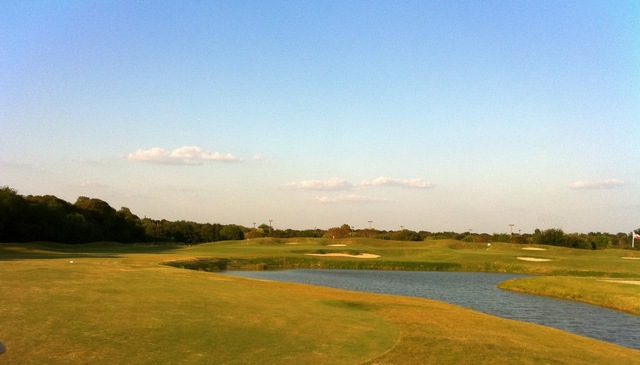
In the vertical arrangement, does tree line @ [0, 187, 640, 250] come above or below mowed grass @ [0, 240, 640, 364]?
above

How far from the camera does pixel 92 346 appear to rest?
13.3 metres

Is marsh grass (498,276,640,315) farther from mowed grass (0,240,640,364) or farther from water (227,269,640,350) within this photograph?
mowed grass (0,240,640,364)

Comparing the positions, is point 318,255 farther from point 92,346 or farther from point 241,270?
point 92,346

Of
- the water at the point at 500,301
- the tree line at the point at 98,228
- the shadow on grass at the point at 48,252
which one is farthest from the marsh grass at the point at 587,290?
the tree line at the point at 98,228

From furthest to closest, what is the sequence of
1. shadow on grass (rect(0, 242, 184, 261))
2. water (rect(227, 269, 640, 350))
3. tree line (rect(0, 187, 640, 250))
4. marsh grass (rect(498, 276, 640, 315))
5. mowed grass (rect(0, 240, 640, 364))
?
tree line (rect(0, 187, 640, 250)) → shadow on grass (rect(0, 242, 184, 261)) → marsh grass (rect(498, 276, 640, 315)) → water (rect(227, 269, 640, 350)) → mowed grass (rect(0, 240, 640, 364))

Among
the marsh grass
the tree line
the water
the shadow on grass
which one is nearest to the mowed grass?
the water

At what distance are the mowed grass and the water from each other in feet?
19.5

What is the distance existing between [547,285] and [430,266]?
892 inches

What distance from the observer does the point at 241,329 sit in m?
16.5

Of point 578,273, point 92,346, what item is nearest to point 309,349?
point 92,346

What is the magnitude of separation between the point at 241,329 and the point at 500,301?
25222 mm

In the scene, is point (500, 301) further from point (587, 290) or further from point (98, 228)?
point (98, 228)

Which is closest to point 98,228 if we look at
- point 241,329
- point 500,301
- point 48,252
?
point 48,252

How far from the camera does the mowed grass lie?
43.8 feet
